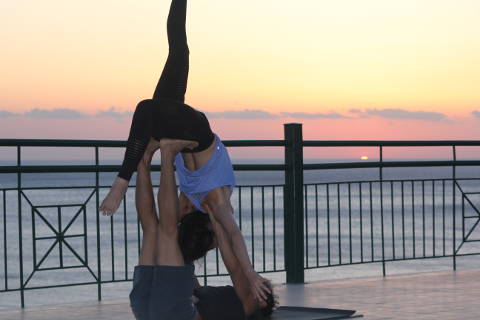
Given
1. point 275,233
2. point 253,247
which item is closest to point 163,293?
point 253,247

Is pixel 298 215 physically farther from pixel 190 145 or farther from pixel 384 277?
pixel 190 145

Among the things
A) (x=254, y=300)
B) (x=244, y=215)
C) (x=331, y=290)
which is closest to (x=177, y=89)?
(x=254, y=300)

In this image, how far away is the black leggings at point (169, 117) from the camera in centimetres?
583

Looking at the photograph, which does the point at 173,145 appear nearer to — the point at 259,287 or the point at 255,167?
the point at 259,287

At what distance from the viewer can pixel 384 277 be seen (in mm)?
10273

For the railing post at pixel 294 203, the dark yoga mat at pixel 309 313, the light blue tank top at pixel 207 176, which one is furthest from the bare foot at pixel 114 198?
the railing post at pixel 294 203

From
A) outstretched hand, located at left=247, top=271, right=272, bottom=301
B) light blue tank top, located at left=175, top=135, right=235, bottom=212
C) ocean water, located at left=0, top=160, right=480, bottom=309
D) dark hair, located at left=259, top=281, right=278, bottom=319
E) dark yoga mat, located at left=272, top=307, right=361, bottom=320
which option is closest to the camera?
outstretched hand, located at left=247, top=271, right=272, bottom=301

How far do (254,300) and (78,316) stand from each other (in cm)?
256

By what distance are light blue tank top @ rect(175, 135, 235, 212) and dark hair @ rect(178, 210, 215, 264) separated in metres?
0.36

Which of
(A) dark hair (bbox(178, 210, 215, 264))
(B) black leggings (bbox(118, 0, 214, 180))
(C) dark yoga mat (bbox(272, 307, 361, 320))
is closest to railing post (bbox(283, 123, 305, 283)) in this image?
(C) dark yoga mat (bbox(272, 307, 361, 320))

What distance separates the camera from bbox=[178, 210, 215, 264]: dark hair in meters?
5.78

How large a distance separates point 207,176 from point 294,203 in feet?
12.1

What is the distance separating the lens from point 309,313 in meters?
7.80

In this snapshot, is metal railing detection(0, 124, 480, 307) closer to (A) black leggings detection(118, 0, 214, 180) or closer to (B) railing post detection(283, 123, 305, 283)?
(B) railing post detection(283, 123, 305, 283)
